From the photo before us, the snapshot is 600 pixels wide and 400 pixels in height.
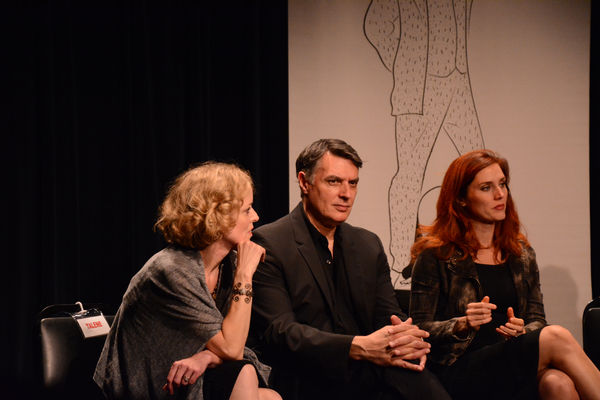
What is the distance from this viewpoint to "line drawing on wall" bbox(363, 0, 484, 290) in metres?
3.01

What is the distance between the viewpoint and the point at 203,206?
1.85 metres

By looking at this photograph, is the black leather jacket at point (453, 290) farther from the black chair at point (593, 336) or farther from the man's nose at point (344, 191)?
the man's nose at point (344, 191)

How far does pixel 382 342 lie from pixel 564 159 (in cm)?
188

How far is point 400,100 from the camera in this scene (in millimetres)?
3047

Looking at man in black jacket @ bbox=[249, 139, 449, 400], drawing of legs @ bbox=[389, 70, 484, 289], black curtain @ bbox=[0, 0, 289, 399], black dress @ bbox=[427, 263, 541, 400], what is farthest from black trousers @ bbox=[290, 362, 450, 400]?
black curtain @ bbox=[0, 0, 289, 399]

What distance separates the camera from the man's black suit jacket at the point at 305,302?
1.80 metres

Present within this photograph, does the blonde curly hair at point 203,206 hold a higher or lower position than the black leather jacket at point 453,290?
higher

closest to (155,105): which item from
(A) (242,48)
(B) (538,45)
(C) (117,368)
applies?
(A) (242,48)

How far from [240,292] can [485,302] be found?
948 mm

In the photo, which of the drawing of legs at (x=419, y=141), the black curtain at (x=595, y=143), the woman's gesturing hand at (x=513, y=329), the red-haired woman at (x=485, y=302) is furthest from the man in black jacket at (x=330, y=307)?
the black curtain at (x=595, y=143)

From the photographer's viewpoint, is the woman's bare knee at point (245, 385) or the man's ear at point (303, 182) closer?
the woman's bare knee at point (245, 385)

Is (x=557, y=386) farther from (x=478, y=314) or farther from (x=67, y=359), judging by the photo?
(x=67, y=359)

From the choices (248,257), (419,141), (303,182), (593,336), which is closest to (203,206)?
(248,257)

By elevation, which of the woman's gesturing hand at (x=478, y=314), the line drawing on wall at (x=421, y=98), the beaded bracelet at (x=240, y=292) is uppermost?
the line drawing on wall at (x=421, y=98)
